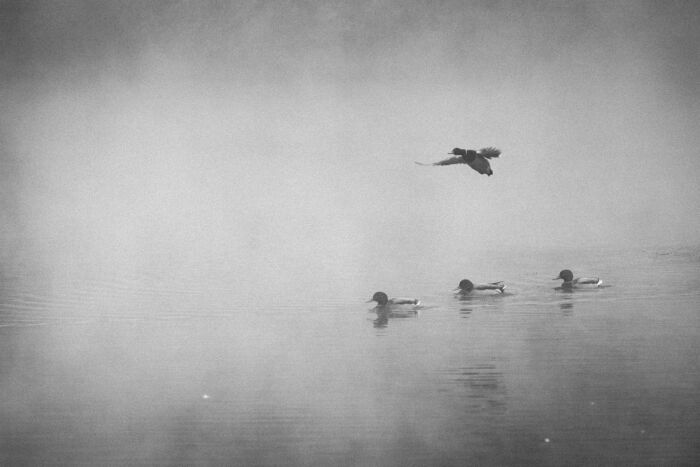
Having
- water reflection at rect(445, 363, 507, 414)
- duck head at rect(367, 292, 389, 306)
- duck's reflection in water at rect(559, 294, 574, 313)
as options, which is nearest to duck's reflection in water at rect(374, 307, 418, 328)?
duck head at rect(367, 292, 389, 306)

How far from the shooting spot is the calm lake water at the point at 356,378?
7035mm

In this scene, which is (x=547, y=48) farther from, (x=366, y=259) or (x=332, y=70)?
(x=366, y=259)

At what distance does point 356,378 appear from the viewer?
353 inches

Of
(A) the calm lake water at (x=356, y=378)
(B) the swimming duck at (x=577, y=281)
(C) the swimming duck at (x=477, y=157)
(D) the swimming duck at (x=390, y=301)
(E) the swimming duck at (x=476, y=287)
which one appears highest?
(C) the swimming duck at (x=477, y=157)

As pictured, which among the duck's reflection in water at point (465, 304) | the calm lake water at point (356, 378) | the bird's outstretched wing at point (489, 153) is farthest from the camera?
the duck's reflection in water at point (465, 304)

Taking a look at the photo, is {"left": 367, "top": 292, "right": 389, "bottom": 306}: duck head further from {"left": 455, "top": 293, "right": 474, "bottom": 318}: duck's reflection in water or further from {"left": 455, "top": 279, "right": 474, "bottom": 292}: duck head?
{"left": 455, "top": 279, "right": 474, "bottom": 292}: duck head

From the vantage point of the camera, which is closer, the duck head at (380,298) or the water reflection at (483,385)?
the water reflection at (483,385)

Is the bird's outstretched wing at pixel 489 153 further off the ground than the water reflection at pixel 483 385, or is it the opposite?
the bird's outstretched wing at pixel 489 153

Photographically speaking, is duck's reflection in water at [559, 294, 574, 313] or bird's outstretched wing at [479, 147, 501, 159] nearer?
bird's outstretched wing at [479, 147, 501, 159]

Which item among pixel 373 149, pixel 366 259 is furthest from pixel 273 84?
pixel 366 259

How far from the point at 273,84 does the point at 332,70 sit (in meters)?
14.0

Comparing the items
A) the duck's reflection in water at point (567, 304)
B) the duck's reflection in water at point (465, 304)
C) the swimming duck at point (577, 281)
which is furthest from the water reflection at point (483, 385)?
the swimming duck at point (577, 281)

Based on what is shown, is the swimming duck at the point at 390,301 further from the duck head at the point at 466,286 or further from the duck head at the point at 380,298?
the duck head at the point at 466,286

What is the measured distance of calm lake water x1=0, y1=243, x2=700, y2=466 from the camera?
704 cm
